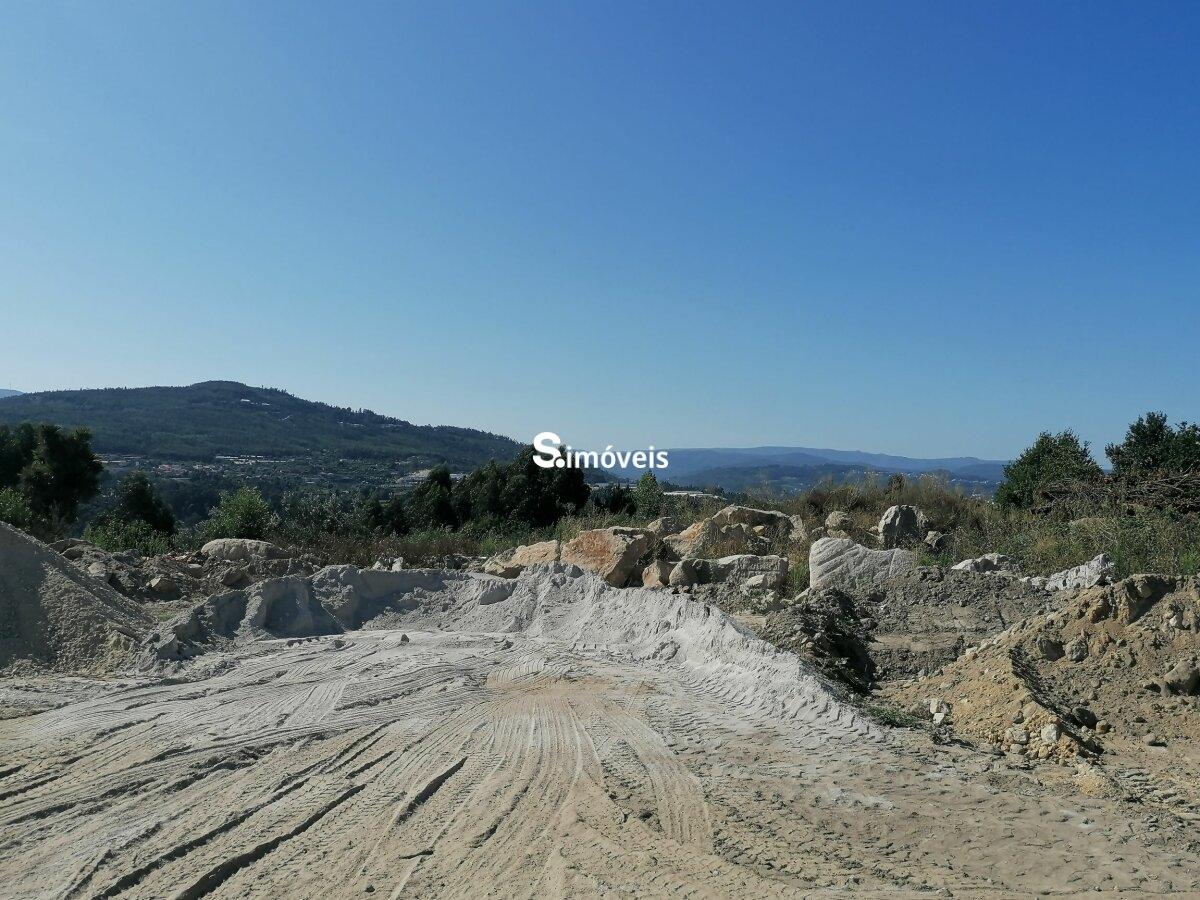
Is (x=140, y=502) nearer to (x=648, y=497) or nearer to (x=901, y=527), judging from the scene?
(x=648, y=497)

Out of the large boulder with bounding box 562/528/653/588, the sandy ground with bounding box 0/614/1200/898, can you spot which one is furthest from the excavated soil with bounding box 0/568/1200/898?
the large boulder with bounding box 562/528/653/588

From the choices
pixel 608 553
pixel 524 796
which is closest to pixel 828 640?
pixel 524 796

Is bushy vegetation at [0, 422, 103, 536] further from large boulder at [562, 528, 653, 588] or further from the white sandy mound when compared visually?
large boulder at [562, 528, 653, 588]

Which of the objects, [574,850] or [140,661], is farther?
[140,661]

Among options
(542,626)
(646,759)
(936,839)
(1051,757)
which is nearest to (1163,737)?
(1051,757)

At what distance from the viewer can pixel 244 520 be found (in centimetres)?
1717

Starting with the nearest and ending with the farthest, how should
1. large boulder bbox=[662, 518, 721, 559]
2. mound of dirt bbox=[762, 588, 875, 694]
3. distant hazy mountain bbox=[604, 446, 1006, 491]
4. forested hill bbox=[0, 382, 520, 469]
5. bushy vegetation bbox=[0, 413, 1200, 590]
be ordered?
mound of dirt bbox=[762, 588, 875, 694], bushy vegetation bbox=[0, 413, 1200, 590], large boulder bbox=[662, 518, 721, 559], distant hazy mountain bbox=[604, 446, 1006, 491], forested hill bbox=[0, 382, 520, 469]

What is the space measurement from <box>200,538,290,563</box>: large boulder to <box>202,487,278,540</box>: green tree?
9.70ft

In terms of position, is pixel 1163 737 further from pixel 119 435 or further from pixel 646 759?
pixel 119 435

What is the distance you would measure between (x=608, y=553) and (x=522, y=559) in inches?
65.8

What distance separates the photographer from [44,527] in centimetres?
1580

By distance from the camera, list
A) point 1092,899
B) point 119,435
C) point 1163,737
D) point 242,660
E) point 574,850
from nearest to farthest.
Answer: point 1092,899, point 574,850, point 1163,737, point 242,660, point 119,435

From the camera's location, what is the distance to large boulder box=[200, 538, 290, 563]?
1309cm

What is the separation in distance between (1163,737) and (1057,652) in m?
1.15
